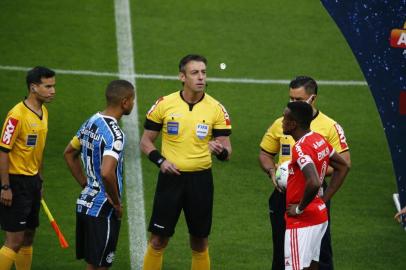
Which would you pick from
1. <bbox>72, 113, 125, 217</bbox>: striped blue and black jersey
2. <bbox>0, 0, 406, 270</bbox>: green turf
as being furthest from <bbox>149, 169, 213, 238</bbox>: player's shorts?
<bbox>0, 0, 406, 270</bbox>: green turf

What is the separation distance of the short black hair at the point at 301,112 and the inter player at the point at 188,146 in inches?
41.8

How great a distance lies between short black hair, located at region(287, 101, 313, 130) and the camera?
9070mm

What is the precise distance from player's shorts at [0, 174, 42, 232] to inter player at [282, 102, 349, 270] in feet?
7.98

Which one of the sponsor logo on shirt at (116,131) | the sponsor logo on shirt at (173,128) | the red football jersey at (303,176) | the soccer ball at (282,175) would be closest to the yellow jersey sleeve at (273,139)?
the soccer ball at (282,175)

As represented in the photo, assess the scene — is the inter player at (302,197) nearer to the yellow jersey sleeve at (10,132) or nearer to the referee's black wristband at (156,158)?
the referee's black wristband at (156,158)

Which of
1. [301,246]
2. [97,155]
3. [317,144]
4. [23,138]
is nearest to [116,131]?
[97,155]

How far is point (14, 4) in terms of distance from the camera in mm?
19953

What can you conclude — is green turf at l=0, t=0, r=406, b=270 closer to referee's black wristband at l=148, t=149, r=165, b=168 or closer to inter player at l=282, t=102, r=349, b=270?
referee's black wristband at l=148, t=149, r=165, b=168

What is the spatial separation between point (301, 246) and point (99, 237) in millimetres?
1707

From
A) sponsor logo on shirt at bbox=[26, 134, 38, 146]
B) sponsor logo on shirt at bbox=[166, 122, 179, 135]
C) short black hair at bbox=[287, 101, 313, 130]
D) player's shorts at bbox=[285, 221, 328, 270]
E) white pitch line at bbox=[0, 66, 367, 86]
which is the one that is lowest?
player's shorts at bbox=[285, 221, 328, 270]

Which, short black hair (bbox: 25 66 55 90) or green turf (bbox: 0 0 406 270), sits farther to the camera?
green turf (bbox: 0 0 406 270)

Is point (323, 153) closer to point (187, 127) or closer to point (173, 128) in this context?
point (187, 127)

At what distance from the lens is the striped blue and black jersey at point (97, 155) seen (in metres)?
9.16

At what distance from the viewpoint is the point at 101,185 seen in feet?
30.5
